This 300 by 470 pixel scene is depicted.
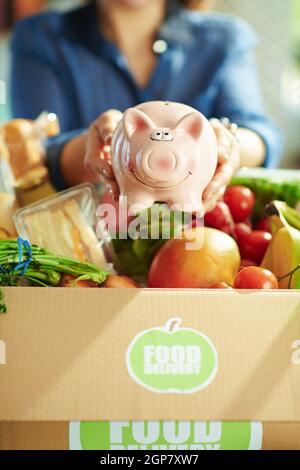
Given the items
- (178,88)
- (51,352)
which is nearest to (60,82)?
A: (178,88)

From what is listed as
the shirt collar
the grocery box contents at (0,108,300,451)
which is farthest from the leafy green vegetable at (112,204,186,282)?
the shirt collar

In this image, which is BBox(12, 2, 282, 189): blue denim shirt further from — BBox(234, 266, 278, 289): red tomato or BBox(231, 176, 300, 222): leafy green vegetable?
BBox(234, 266, 278, 289): red tomato

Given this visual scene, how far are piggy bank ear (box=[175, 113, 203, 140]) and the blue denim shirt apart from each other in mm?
883

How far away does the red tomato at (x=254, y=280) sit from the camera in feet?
2.17

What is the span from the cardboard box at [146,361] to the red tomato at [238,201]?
30cm

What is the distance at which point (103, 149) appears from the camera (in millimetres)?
719

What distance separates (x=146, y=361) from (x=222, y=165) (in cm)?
24

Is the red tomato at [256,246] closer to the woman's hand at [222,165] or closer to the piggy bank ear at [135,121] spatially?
the woman's hand at [222,165]

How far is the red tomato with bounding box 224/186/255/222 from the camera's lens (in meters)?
0.90

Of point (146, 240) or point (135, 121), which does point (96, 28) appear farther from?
point (135, 121)

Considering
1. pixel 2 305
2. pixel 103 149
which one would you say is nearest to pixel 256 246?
pixel 103 149

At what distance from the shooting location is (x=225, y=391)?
57 cm

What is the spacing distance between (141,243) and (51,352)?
30 cm

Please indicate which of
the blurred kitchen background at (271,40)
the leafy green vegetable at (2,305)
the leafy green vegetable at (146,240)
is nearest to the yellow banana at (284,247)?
the leafy green vegetable at (146,240)
